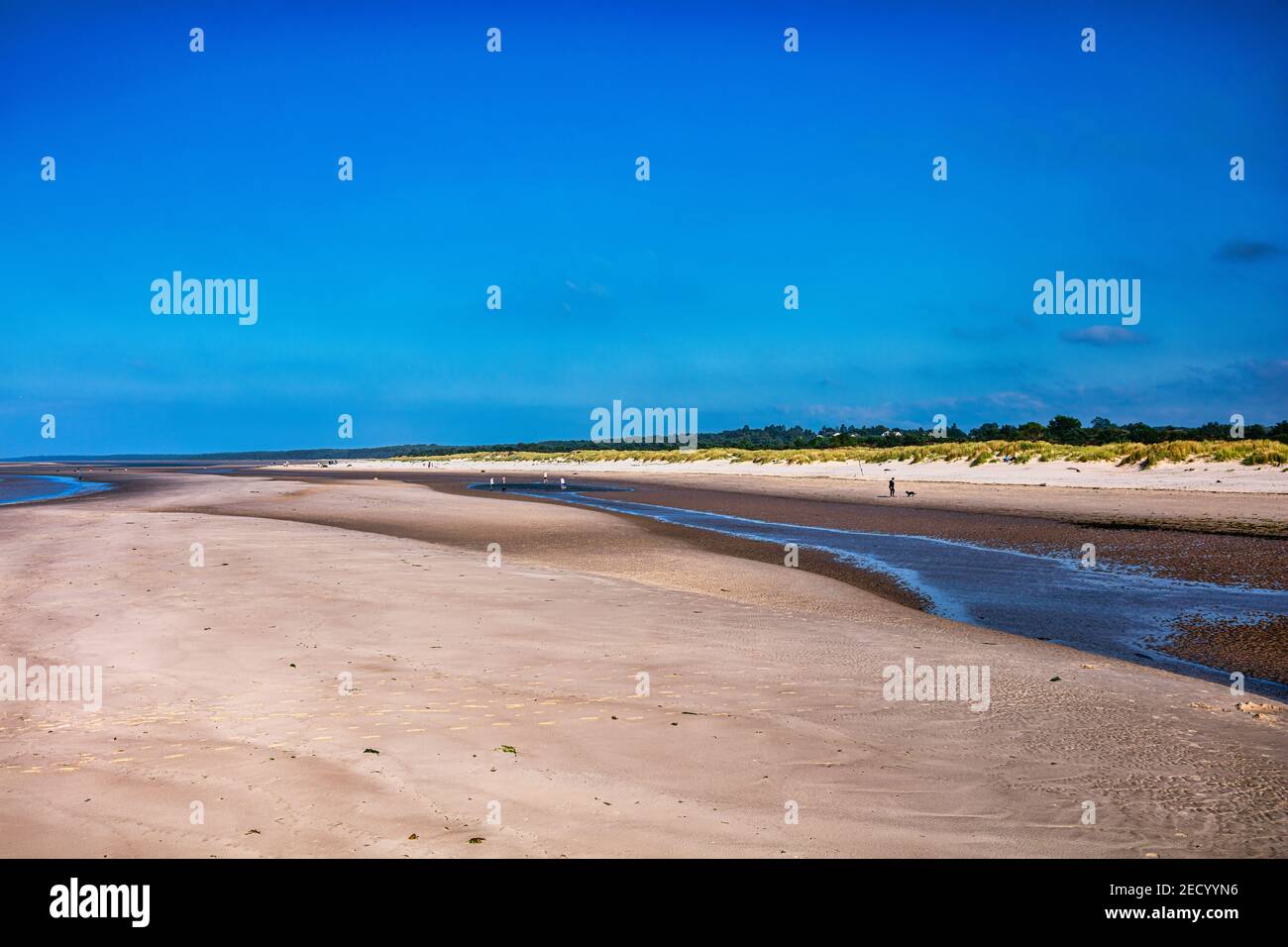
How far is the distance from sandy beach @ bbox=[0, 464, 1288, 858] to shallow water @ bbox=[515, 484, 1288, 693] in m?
0.89

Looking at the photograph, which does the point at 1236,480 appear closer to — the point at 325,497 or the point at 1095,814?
the point at 1095,814

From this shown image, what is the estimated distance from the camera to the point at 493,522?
2664 centimetres

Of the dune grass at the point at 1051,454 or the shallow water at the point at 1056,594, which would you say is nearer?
the shallow water at the point at 1056,594

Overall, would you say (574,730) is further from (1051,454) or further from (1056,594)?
(1051,454)

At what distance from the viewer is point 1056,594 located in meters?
14.0

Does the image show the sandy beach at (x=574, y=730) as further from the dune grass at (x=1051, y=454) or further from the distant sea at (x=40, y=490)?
the dune grass at (x=1051, y=454)

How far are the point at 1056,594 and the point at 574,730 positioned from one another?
1115cm

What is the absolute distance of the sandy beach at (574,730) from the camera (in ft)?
14.4

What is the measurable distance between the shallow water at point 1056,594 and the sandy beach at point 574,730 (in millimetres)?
886

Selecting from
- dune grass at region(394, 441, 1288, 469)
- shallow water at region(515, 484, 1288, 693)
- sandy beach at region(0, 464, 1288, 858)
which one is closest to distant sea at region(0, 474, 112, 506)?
sandy beach at region(0, 464, 1288, 858)

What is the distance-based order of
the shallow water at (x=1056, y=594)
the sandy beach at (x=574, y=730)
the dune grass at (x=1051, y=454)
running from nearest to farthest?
1. the sandy beach at (x=574, y=730)
2. the shallow water at (x=1056, y=594)
3. the dune grass at (x=1051, y=454)

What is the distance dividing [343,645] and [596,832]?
209 inches

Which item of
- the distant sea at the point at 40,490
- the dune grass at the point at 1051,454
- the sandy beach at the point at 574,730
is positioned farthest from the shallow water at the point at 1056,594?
the distant sea at the point at 40,490
